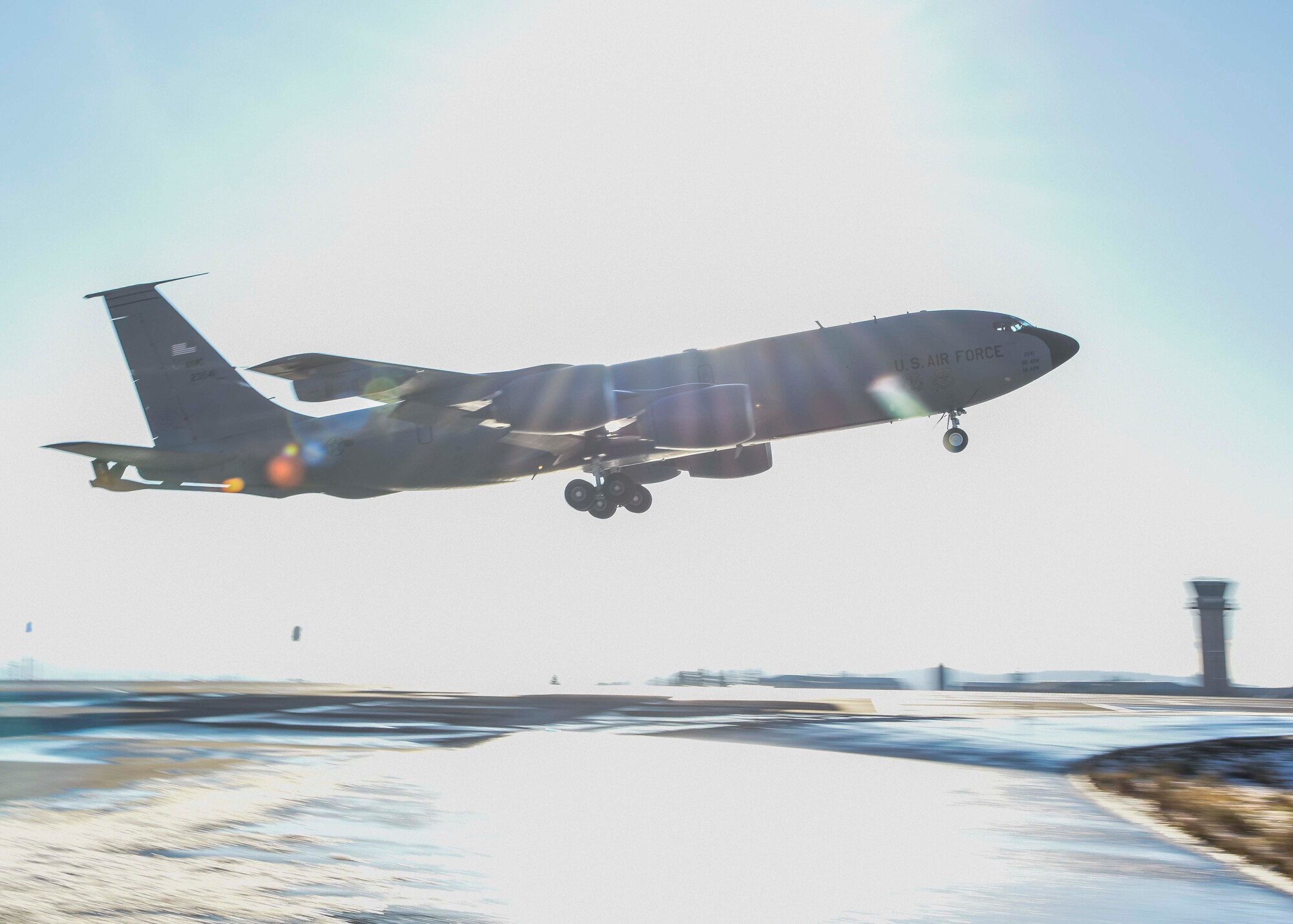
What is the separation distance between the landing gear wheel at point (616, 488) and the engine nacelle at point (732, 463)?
3.51 meters

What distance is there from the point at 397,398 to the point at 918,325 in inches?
614

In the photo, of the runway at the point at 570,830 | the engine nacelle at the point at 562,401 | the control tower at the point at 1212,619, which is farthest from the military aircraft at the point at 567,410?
the control tower at the point at 1212,619

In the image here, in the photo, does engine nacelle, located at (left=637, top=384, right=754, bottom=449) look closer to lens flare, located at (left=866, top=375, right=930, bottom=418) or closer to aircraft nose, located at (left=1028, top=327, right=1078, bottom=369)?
lens flare, located at (left=866, top=375, right=930, bottom=418)

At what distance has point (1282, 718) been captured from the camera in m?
24.6

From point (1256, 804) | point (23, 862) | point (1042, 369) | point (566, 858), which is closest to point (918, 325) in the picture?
point (1042, 369)

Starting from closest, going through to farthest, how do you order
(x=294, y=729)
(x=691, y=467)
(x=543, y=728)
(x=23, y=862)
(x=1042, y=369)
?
(x=23, y=862), (x=294, y=729), (x=543, y=728), (x=1042, y=369), (x=691, y=467)

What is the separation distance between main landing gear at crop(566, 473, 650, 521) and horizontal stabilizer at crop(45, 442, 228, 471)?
1149 centimetres

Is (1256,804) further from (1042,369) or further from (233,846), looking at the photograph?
(1042,369)

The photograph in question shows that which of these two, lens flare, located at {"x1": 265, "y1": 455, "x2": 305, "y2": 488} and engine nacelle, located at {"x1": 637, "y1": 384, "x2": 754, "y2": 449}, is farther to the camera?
lens flare, located at {"x1": 265, "y1": 455, "x2": 305, "y2": 488}

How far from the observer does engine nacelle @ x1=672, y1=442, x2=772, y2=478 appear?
36.7m

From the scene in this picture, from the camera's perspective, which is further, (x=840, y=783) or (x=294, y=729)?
(x=294, y=729)

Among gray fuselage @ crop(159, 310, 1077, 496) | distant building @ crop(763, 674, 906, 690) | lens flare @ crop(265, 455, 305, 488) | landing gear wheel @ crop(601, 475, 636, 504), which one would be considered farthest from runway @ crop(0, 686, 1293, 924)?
distant building @ crop(763, 674, 906, 690)

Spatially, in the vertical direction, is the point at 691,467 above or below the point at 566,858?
above

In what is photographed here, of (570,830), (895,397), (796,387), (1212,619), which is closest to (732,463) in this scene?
(796,387)
